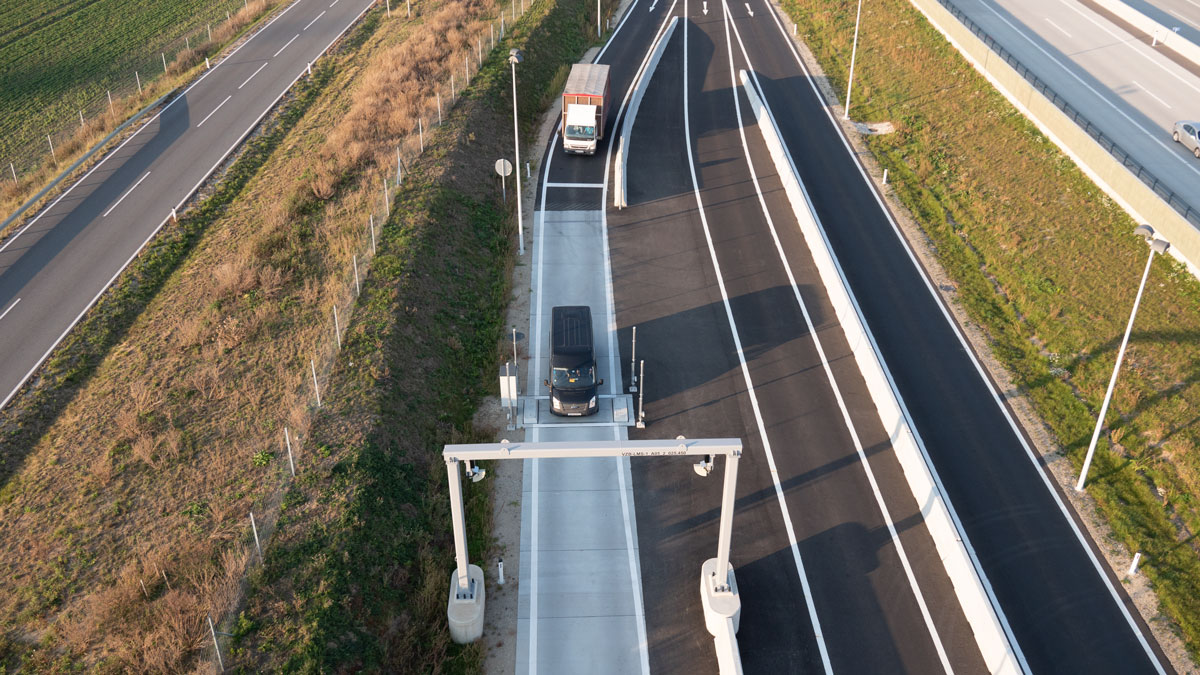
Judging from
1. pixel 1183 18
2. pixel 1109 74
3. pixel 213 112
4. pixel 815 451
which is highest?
pixel 1183 18

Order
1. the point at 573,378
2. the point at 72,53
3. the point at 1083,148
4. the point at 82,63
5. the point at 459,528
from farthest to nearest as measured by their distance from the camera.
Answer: the point at 72,53 < the point at 82,63 < the point at 1083,148 < the point at 573,378 < the point at 459,528

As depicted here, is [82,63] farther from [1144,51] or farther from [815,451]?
[1144,51]

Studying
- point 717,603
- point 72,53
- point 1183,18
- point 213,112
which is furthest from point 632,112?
point 72,53

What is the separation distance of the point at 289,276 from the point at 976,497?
22.4 meters

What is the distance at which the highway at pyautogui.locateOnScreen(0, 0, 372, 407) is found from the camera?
29875 millimetres

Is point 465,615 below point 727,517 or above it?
below

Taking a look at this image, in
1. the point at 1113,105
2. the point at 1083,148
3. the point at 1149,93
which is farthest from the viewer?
the point at 1149,93

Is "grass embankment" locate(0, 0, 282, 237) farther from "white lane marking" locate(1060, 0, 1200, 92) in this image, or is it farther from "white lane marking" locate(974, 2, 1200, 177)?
"white lane marking" locate(1060, 0, 1200, 92)

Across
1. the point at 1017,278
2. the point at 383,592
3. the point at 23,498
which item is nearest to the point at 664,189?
the point at 1017,278

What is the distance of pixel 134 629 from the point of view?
61.1 feet

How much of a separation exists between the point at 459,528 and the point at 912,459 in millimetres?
12284

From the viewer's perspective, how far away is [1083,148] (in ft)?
128

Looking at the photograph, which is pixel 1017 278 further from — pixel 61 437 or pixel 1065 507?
pixel 61 437

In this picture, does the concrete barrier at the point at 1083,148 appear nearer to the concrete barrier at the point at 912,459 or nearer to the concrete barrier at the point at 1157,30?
the concrete barrier at the point at 1157,30
